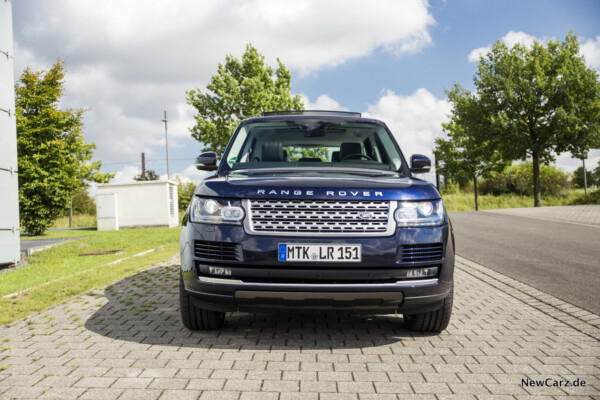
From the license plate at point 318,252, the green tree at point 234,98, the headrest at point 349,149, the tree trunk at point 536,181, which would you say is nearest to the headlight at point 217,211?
the license plate at point 318,252

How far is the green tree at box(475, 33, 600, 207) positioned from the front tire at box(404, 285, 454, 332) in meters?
31.2

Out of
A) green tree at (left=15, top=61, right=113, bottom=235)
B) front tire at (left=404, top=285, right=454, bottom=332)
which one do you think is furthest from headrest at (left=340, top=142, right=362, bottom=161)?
green tree at (left=15, top=61, right=113, bottom=235)

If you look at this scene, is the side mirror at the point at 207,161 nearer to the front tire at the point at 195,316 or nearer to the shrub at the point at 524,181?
the front tire at the point at 195,316

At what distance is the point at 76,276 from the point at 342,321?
4.77m

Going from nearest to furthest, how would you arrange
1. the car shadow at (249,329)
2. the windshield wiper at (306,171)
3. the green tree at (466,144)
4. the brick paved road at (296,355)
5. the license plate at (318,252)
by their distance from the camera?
the brick paved road at (296,355) < the license plate at (318,252) < the car shadow at (249,329) < the windshield wiper at (306,171) < the green tree at (466,144)

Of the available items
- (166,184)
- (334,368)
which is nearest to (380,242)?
(334,368)

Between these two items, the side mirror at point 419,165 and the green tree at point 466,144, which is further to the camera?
the green tree at point 466,144

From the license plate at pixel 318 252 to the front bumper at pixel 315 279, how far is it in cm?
3

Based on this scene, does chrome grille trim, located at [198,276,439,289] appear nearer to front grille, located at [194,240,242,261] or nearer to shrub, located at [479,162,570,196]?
front grille, located at [194,240,242,261]

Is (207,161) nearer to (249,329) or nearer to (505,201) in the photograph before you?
(249,329)

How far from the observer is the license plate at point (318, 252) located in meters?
3.39

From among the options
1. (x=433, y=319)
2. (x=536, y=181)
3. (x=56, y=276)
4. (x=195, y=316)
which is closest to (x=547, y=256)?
(x=433, y=319)

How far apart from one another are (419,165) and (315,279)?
1989mm

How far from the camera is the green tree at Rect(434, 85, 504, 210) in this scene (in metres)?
35.0
